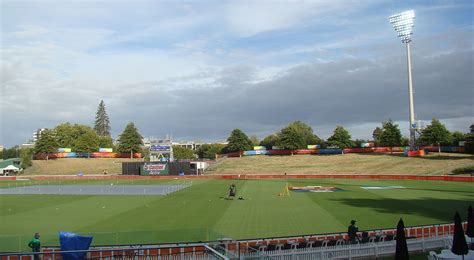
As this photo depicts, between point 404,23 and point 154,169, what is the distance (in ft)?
209

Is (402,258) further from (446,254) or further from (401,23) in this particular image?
(401,23)

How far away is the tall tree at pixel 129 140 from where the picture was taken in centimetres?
15425

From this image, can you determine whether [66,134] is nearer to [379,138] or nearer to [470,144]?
[379,138]

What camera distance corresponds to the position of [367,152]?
442ft

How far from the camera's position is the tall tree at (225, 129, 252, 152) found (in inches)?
5989

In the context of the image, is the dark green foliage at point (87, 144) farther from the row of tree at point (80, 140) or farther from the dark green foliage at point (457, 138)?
the dark green foliage at point (457, 138)

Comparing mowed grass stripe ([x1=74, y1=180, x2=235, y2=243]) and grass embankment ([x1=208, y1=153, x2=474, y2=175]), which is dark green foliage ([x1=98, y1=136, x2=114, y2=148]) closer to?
grass embankment ([x1=208, y1=153, x2=474, y2=175])

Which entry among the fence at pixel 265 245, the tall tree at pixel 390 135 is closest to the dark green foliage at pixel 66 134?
the tall tree at pixel 390 135

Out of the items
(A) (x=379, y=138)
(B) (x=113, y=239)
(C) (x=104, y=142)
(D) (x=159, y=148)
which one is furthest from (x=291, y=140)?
(B) (x=113, y=239)

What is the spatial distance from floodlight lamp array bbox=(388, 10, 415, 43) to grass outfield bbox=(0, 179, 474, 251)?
59969mm

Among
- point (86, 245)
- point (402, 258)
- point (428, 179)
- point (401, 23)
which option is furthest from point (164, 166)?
point (402, 258)

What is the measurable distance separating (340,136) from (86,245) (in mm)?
129445

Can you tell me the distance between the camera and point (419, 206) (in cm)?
4066

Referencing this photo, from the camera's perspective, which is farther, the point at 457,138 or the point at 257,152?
the point at 257,152
